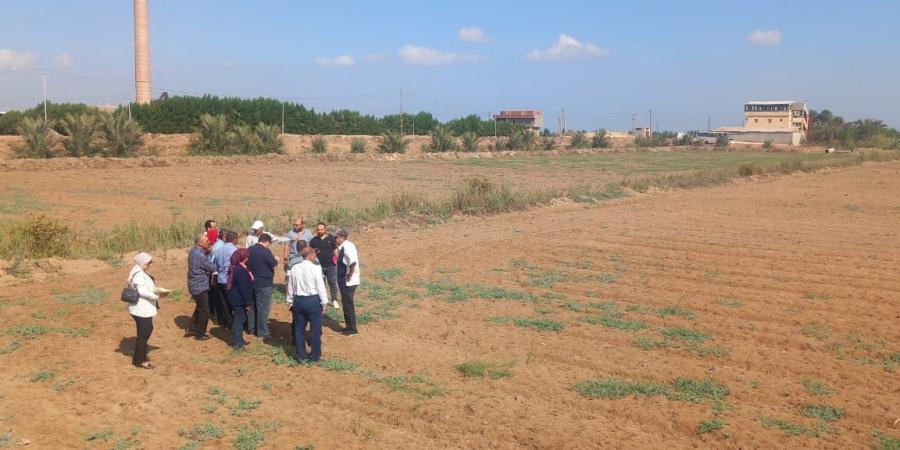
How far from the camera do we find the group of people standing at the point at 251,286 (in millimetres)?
8344

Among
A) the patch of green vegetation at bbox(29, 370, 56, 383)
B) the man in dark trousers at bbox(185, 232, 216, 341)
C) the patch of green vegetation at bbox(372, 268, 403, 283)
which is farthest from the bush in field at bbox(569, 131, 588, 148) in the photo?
the patch of green vegetation at bbox(29, 370, 56, 383)

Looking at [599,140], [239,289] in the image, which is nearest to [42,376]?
[239,289]

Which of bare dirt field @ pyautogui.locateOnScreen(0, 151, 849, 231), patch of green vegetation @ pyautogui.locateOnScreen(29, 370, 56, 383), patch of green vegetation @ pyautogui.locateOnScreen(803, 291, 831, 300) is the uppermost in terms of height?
bare dirt field @ pyautogui.locateOnScreen(0, 151, 849, 231)

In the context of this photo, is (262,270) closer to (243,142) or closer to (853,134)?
(243,142)

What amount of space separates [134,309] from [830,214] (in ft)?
71.4

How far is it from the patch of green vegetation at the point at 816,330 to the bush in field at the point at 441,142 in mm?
46152

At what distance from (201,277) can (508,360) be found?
4.14 metres

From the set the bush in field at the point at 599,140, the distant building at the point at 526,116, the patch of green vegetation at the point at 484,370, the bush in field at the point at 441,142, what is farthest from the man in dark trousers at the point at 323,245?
the distant building at the point at 526,116

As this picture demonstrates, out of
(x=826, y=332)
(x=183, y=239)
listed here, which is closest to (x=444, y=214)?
(x=183, y=239)

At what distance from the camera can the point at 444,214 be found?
2106 centimetres

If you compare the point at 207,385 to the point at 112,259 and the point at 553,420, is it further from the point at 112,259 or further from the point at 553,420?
the point at 112,259

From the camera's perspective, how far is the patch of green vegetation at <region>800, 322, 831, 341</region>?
949cm

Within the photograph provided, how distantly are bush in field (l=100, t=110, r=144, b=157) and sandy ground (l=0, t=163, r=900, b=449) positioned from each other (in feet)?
84.8

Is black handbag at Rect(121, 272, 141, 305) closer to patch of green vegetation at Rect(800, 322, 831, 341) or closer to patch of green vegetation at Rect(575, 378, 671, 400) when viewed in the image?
Answer: patch of green vegetation at Rect(575, 378, 671, 400)
